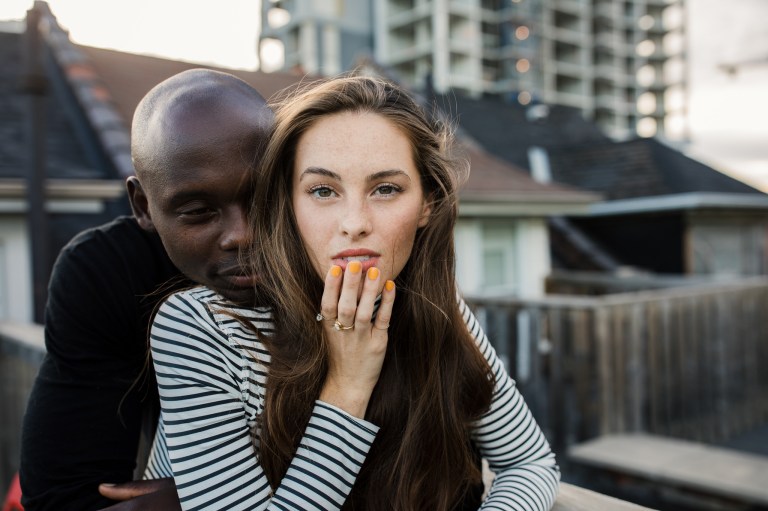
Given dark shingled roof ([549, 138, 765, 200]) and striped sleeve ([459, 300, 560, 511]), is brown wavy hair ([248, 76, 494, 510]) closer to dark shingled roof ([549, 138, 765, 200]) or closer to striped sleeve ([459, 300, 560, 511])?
striped sleeve ([459, 300, 560, 511])

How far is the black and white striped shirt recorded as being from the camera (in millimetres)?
1112

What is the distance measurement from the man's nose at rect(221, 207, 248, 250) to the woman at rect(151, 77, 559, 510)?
0.12 feet

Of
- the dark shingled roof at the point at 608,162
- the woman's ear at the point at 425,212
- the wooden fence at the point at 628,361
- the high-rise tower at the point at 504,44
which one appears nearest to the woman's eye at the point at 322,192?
the woman's ear at the point at 425,212

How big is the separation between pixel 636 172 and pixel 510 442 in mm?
12932

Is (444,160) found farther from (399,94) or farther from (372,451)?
(372,451)

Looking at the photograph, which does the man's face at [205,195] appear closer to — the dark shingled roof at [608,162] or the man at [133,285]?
the man at [133,285]

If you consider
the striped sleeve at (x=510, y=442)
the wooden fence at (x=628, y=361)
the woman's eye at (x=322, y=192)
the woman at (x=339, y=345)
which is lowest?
the wooden fence at (x=628, y=361)

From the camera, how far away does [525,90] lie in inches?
1900

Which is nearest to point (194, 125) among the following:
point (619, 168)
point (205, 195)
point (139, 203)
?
point (205, 195)


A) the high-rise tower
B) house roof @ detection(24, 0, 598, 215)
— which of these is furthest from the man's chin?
the high-rise tower

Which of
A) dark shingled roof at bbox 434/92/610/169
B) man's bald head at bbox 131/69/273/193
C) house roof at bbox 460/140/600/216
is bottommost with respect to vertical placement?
man's bald head at bbox 131/69/273/193

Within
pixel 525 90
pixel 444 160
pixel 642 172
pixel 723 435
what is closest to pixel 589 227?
pixel 642 172

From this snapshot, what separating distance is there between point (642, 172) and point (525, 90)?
37118mm

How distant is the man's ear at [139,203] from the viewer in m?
1.48
